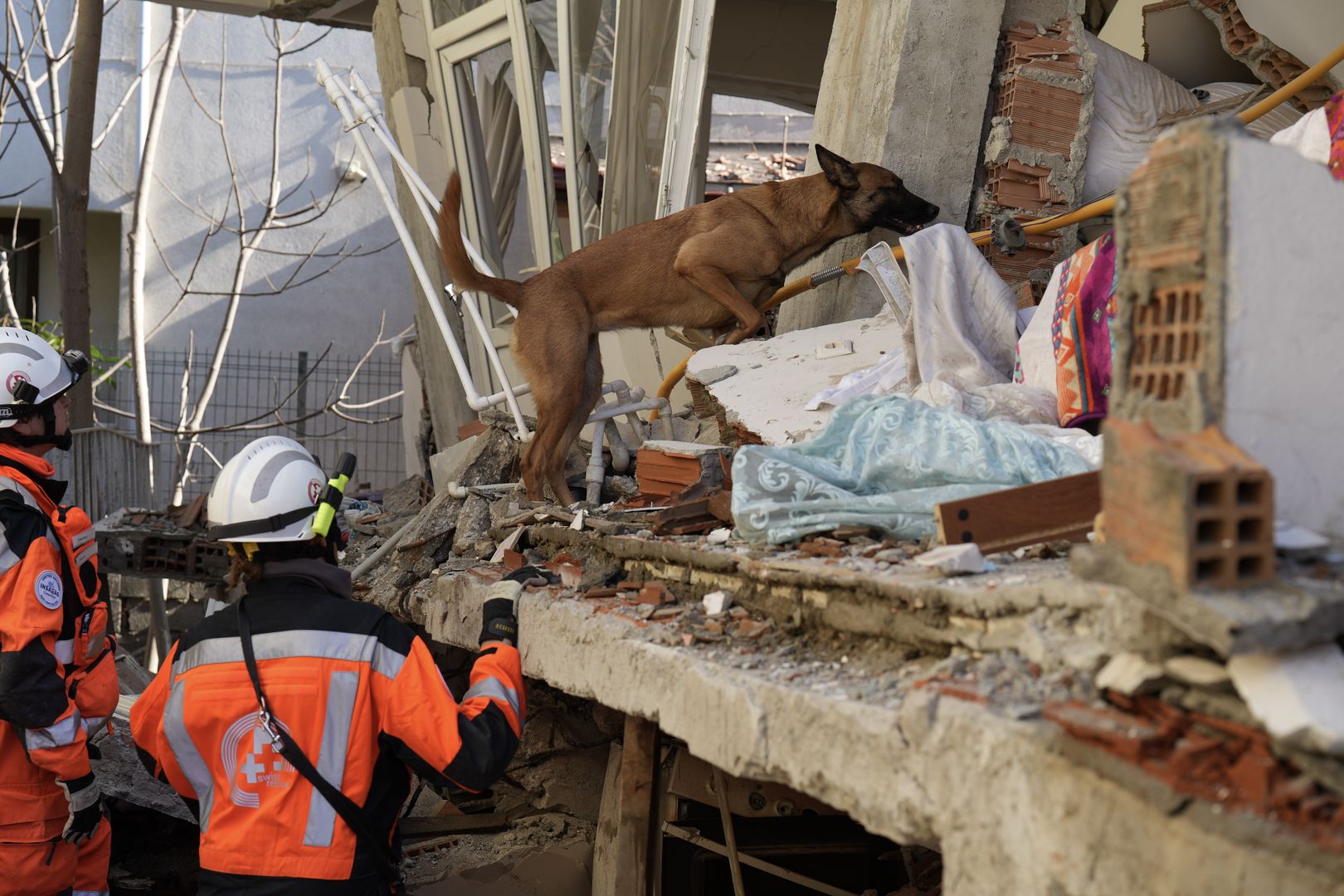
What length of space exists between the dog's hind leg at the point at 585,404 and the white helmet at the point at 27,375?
234 centimetres

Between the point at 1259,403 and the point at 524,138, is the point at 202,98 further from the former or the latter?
the point at 1259,403

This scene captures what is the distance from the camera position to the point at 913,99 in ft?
23.1

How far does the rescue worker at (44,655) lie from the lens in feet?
14.3

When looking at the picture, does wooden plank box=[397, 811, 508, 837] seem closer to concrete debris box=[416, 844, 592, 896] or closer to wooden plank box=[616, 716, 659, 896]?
concrete debris box=[416, 844, 592, 896]

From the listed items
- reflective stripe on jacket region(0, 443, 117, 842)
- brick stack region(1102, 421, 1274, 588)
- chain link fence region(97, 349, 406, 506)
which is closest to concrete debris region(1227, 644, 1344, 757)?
brick stack region(1102, 421, 1274, 588)

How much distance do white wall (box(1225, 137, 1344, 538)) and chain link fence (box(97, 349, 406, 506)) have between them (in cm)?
1492

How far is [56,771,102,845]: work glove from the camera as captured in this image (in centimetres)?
455

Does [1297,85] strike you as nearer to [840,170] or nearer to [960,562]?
[840,170]

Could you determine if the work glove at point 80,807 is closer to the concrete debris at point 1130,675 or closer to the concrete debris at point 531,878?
the concrete debris at point 531,878

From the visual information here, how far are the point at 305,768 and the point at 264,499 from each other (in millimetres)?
787

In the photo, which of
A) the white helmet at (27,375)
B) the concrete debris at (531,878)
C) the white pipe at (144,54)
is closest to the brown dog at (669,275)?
the concrete debris at (531,878)

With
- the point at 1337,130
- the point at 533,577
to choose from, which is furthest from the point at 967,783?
the point at 1337,130

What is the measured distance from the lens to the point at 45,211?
58.3 feet

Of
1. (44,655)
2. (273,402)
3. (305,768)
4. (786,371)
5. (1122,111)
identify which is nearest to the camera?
(305,768)
